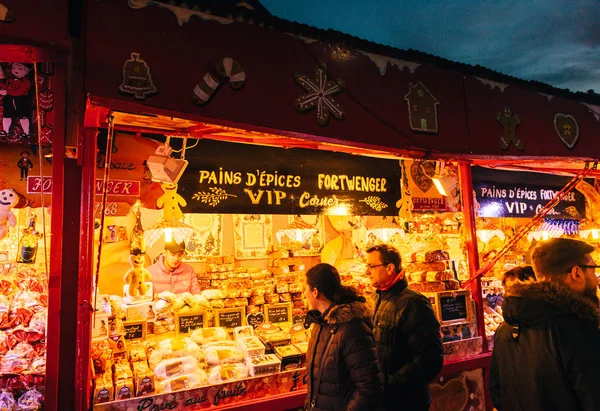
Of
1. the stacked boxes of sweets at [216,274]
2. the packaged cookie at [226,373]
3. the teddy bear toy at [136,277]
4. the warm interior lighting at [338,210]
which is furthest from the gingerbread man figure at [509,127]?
the teddy bear toy at [136,277]

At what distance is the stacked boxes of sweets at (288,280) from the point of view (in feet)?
20.8

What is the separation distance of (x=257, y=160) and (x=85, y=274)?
8.21ft

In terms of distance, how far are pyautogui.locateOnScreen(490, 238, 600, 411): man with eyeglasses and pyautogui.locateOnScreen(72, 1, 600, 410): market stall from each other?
2.37 m

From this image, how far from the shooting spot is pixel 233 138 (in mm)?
4930

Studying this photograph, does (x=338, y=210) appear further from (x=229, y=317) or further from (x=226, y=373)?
(x=226, y=373)

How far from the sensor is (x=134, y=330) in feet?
15.1

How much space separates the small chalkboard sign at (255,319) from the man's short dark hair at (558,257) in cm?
383

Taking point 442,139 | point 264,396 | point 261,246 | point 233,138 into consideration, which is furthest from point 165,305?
point 442,139

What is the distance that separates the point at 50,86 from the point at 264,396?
3.55 meters

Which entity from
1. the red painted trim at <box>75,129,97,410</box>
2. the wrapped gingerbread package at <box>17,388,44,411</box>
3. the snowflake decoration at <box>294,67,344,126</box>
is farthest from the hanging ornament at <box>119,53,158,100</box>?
the wrapped gingerbread package at <box>17,388,44,411</box>

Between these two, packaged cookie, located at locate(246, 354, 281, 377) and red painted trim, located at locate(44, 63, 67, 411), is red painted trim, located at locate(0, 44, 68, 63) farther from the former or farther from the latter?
packaged cookie, located at locate(246, 354, 281, 377)

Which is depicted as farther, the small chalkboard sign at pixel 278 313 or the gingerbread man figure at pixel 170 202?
the small chalkboard sign at pixel 278 313

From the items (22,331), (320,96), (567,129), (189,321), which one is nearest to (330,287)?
(320,96)

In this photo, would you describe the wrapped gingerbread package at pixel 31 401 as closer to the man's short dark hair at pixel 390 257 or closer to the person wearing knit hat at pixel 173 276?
the man's short dark hair at pixel 390 257
